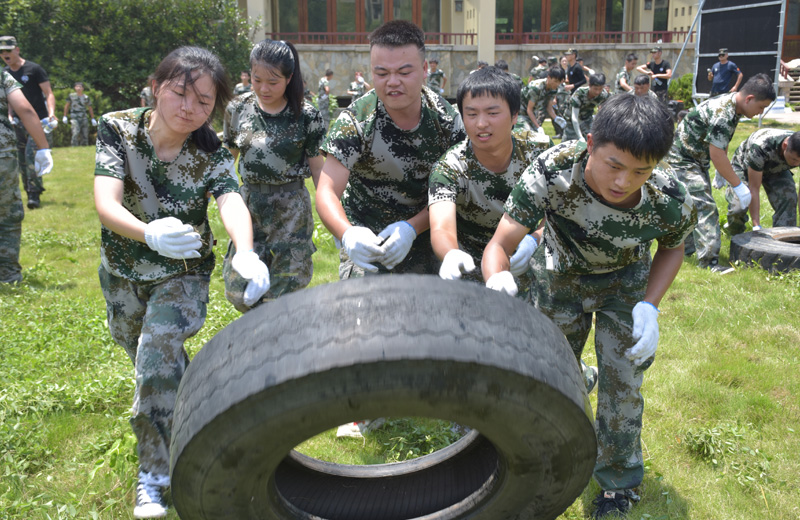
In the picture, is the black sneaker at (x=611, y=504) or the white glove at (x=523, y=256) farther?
the white glove at (x=523, y=256)

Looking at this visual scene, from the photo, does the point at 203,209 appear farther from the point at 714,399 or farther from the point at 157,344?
the point at 714,399

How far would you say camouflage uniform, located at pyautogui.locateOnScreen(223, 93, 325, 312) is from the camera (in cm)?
507

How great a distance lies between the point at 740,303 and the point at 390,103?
12.3 ft

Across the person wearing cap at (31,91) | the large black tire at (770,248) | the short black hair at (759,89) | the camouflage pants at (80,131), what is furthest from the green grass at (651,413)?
the camouflage pants at (80,131)

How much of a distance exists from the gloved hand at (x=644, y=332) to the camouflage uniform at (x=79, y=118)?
19835mm

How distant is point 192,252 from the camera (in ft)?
9.87

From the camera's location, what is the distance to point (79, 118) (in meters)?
19.9

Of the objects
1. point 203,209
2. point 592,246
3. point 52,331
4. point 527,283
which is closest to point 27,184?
point 52,331

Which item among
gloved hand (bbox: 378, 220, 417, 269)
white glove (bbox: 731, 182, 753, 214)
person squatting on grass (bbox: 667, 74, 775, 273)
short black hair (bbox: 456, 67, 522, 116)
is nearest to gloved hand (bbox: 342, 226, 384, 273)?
gloved hand (bbox: 378, 220, 417, 269)

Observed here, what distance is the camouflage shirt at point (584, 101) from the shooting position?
12.5 metres

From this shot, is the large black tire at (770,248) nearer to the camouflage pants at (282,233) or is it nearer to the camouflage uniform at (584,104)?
the camouflage pants at (282,233)

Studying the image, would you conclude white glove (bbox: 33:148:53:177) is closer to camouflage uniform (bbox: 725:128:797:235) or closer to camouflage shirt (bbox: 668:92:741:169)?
camouflage shirt (bbox: 668:92:741:169)

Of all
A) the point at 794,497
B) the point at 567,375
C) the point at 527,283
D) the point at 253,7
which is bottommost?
the point at 794,497

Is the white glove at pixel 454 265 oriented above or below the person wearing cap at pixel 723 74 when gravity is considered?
below
